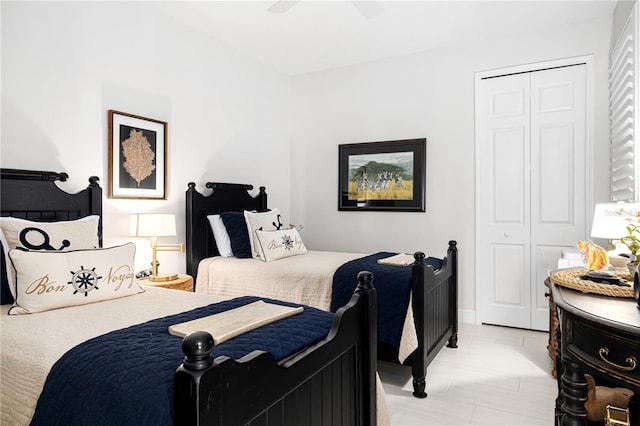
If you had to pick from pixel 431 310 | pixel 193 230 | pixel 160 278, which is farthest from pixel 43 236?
pixel 431 310

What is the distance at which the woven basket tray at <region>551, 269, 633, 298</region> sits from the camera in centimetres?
151

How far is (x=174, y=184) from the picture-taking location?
11.4ft

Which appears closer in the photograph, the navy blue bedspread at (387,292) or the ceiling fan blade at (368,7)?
the navy blue bedspread at (387,292)

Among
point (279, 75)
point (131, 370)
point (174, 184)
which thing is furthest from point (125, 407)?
point (279, 75)

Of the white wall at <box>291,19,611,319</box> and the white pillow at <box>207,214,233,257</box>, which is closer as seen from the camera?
the white pillow at <box>207,214,233,257</box>

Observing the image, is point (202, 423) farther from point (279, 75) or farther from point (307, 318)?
point (279, 75)

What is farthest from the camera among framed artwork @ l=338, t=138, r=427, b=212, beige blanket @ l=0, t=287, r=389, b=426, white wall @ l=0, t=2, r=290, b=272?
framed artwork @ l=338, t=138, r=427, b=212

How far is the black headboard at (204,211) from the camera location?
3473 millimetres

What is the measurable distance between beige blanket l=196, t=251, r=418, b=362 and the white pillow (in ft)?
0.31

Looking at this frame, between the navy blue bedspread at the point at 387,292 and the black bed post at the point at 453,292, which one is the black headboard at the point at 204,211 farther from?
the black bed post at the point at 453,292

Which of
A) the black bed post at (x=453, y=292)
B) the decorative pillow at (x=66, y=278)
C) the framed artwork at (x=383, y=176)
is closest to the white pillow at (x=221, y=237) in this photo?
the decorative pillow at (x=66, y=278)

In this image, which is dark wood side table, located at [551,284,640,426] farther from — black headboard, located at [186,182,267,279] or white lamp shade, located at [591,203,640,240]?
black headboard, located at [186,182,267,279]

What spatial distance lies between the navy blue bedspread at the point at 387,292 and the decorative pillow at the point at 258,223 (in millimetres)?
913

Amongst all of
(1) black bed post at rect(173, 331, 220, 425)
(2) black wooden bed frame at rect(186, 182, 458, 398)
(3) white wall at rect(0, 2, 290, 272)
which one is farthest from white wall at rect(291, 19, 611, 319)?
(1) black bed post at rect(173, 331, 220, 425)
